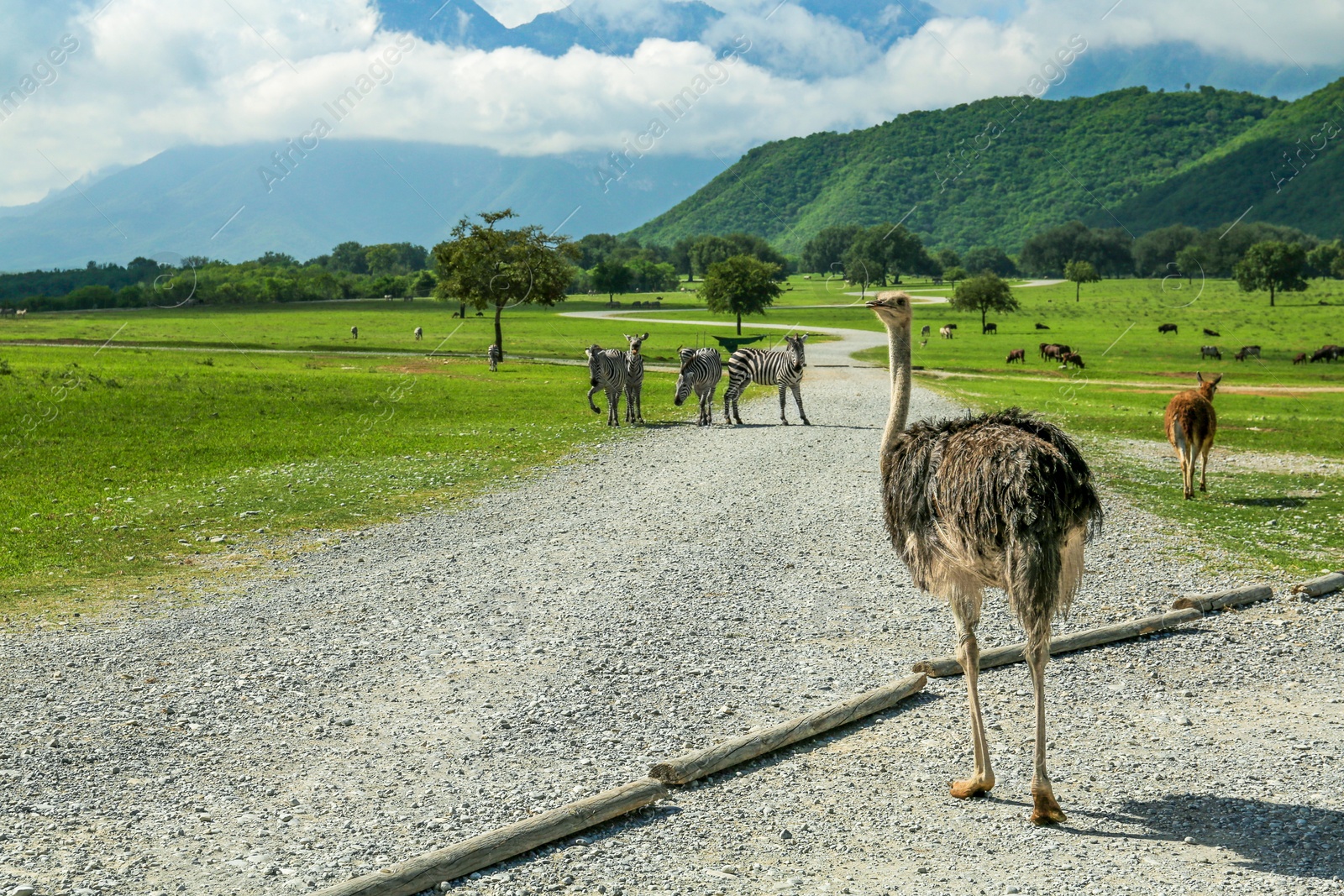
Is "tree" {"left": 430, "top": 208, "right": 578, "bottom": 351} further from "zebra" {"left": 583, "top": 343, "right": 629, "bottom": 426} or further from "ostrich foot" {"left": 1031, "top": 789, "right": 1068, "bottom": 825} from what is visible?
"ostrich foot" {"left": 1031, "top": 789, "right": 1068, "bottom": 825}

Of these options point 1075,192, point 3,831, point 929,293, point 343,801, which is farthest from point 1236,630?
point 1075,192

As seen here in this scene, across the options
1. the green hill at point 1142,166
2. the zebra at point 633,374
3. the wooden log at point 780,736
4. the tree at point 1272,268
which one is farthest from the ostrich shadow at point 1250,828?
the green hill at point 1142,166

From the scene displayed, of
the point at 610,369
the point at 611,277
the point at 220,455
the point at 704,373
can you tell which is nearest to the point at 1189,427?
the point at 704,373

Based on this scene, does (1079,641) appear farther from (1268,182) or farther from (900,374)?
(1268,182)

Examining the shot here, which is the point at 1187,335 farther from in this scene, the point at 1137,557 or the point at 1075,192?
the point at 1075,192

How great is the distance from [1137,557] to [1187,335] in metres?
79.4

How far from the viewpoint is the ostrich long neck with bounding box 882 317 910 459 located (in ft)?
26.8

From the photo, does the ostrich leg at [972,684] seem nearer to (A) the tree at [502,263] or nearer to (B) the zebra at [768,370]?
(B) the zebra at [768,370]

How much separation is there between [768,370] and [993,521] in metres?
26.1

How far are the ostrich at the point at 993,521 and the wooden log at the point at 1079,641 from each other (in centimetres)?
223

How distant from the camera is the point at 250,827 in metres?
6.75

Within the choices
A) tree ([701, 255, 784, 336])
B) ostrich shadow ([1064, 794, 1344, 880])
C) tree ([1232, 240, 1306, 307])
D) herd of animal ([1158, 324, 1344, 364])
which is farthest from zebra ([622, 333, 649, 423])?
tree ([1232, 240, 1306, 307])

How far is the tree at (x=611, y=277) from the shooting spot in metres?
157

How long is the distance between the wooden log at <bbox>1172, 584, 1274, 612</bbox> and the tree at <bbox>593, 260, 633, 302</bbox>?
484 ft
